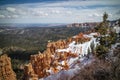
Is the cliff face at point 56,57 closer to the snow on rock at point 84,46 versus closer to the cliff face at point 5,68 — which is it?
the snow on rock at point 84,46

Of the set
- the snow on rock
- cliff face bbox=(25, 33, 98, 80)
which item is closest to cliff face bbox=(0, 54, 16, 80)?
cliff face bbox=(25, 33, 98, 80)

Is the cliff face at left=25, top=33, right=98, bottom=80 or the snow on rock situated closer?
the cliff face at left=25, top=33, right=98, bottom=80

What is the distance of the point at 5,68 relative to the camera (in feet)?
36.9

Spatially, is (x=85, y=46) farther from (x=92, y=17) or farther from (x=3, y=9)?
(x=3, y=9)

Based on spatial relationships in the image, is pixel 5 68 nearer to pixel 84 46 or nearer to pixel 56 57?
pixel 56 57

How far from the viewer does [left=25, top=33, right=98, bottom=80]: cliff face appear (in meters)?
12.5

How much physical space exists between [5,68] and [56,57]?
9.99 ft

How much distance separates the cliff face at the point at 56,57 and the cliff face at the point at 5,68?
1608mm

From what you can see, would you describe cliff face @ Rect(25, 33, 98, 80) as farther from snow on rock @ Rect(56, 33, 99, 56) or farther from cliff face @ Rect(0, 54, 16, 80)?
cliff face @ Rect(0, 54, 16, 80)

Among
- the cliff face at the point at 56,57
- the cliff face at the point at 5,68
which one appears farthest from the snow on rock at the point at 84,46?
the cliff face at the point at 5,68

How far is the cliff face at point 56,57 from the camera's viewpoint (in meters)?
12.5

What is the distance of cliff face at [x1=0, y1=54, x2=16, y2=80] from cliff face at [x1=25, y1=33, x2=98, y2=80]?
5.27 ft

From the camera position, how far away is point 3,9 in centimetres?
983

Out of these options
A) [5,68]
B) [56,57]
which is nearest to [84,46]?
[56,57]
